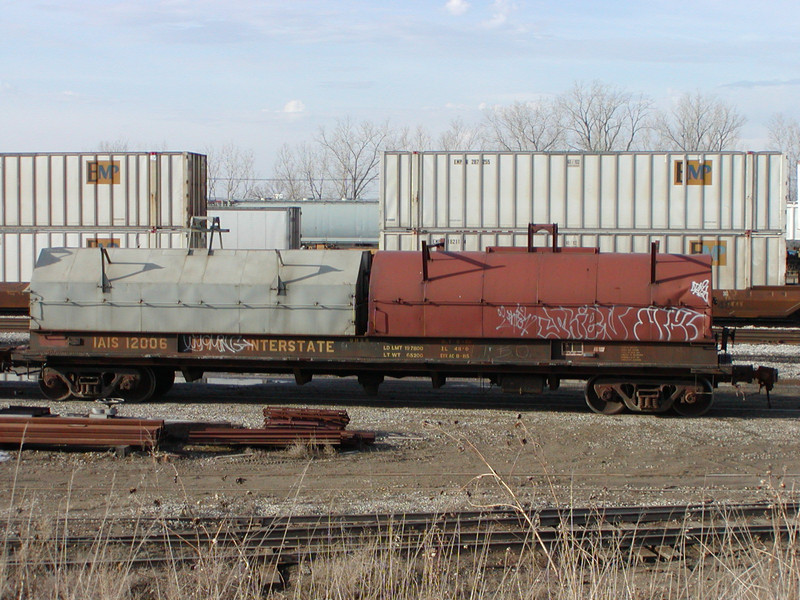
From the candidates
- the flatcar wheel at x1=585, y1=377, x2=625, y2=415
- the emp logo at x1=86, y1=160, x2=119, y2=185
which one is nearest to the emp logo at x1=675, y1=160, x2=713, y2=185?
the flatcar wheel at x1=585, y1=377, x2=625, y2=415

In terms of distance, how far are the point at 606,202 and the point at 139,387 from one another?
1249 centimetres

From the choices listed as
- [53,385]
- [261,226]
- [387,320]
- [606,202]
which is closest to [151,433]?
[387,320]

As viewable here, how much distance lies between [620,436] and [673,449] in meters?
0.82

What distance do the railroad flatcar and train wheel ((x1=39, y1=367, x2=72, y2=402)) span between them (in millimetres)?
22

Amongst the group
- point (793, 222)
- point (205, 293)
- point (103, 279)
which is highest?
point (793, 222)

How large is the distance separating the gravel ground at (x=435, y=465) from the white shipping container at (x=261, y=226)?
48.8ft

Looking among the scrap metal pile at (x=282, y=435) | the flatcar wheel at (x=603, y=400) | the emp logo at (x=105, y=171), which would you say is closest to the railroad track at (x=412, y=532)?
the scrap metal pile at (x=282, y=435)

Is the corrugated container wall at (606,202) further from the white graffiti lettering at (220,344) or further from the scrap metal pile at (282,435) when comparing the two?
the scrap metal pile at (282,435)

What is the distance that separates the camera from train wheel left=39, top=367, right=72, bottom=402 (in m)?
12.8

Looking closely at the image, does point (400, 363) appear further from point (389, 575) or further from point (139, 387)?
point (389, 575)

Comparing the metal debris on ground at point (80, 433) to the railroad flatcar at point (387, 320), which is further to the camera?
the railroad flatcar at point (387, 320)

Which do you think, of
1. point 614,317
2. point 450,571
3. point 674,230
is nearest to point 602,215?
point 674,230

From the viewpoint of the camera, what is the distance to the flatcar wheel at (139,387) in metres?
12.8

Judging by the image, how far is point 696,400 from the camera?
473 inches
